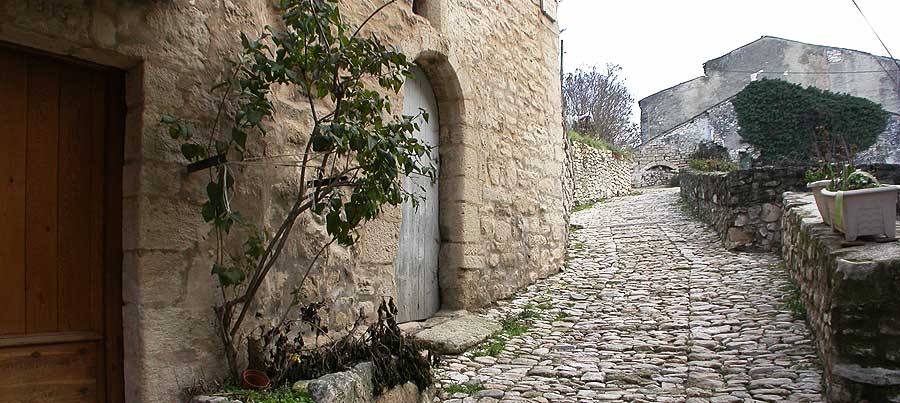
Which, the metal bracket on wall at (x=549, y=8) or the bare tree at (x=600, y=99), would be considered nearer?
the metal bracket on wall at (x=549, y=8)

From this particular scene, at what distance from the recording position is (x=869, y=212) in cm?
345

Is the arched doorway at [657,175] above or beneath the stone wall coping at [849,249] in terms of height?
above

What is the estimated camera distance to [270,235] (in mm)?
2930

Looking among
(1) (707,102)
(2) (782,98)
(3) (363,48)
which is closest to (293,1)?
(3) (363,48)

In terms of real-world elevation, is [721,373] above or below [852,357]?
below

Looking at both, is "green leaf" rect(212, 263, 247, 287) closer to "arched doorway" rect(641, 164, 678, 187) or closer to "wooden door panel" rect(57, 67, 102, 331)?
"wooden door panel" rect(57, 67, 102, 331)

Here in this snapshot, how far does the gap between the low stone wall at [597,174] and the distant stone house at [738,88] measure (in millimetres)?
3352

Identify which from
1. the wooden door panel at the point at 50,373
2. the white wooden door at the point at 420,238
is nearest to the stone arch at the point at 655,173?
the white wooden door at the point at 420,238

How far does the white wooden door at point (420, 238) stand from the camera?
16.0 feet

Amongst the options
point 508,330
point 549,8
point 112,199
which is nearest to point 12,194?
point 112,199

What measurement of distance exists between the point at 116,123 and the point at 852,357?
3.55 meters

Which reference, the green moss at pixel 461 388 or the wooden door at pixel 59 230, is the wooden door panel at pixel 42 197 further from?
the green moss at pixel 461 388

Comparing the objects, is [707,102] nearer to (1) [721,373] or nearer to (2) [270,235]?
(1) [721,373]

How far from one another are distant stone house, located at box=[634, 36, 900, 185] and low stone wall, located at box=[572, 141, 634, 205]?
11.0ft
